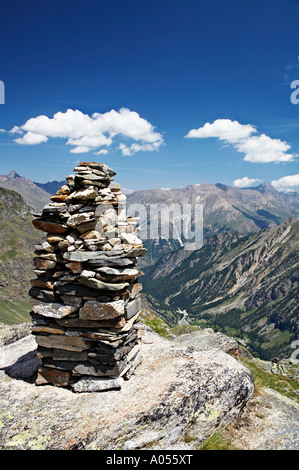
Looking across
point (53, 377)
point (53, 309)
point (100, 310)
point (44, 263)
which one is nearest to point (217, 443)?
point (100, 310)

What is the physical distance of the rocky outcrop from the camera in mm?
10383

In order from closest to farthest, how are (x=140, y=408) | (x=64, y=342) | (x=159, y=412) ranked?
(x=159, y=412), (x=140, y=408), (x=64, y=342)

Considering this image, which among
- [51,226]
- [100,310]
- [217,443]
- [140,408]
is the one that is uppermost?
[51,226]

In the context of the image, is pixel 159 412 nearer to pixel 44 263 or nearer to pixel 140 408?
pixel 140 408

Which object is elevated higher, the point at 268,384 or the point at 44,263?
the point at 44,263

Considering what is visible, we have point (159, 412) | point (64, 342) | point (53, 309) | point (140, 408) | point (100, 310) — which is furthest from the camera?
point (64, 342)

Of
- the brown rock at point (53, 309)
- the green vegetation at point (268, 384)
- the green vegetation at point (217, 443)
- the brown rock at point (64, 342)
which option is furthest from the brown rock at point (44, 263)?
the green vegetation at point (268, 384)

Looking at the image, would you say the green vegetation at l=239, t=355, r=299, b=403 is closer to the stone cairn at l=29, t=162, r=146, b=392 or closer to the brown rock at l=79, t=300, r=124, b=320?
the stone cairn at l=29, t=162, r=146, b=392

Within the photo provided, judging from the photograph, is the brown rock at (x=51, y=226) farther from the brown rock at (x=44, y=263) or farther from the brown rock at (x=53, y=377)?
the brown rock at (x=53, y=377)

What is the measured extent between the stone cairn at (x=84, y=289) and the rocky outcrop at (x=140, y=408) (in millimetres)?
1082

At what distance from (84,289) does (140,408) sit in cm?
581

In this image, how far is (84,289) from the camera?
547 inches

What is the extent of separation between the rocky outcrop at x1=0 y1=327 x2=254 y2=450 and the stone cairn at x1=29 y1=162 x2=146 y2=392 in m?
1.08
